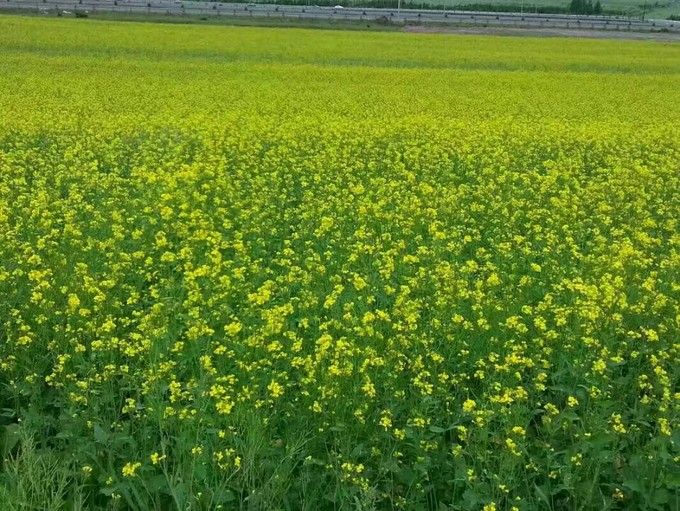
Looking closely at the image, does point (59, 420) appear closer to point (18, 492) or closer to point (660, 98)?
point (18, 492)

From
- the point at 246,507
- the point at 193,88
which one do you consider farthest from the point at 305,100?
the point at 246,507

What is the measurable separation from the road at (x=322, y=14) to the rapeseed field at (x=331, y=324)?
47103mm

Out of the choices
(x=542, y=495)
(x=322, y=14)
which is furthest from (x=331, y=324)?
(x=322, y=14)

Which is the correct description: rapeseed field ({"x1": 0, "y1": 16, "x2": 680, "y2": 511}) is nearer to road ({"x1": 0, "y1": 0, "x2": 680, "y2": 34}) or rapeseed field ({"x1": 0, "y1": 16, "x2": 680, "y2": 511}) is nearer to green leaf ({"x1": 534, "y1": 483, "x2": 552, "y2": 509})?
green leaf ({"x1": 534, "y1": 483, "x2": 552, "y2": 509})

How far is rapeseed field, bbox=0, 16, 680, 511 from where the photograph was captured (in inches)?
155

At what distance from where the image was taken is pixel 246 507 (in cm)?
385

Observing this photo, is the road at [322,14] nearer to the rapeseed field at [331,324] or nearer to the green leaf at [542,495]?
the rapeseed field at [331,324]

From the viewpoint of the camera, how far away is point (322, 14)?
200ft

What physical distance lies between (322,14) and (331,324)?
59490mm

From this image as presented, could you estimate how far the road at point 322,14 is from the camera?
55031mm

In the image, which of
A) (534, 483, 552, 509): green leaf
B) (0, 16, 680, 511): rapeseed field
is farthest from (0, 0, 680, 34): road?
(534, 483, 552, 509): green leaf

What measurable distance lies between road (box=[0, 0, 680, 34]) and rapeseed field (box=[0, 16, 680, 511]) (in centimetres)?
4710

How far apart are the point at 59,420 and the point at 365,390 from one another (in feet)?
6.24

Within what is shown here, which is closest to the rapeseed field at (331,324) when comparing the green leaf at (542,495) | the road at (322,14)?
the green leaf at (542,495)
